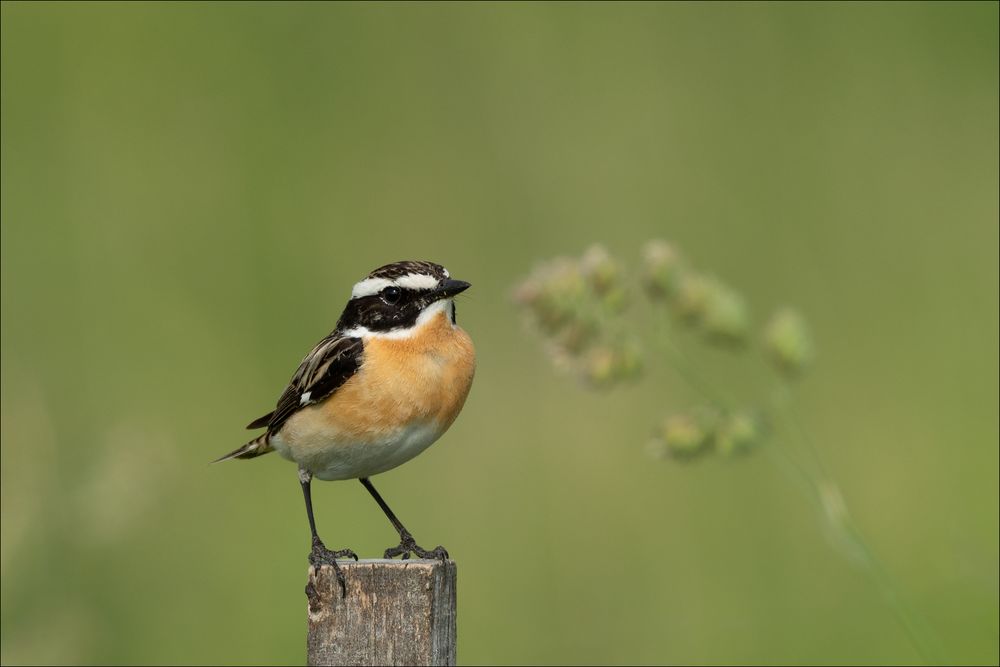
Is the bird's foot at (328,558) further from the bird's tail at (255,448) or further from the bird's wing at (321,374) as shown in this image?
the bird's tail at (255,448)

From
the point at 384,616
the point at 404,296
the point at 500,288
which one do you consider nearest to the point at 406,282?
the point at 404,296

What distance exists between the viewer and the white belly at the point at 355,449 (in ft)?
15.6

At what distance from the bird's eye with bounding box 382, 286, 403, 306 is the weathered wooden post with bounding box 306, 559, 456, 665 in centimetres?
122

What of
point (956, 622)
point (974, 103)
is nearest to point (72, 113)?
point (974, 103)

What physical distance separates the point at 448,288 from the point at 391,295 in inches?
8.7

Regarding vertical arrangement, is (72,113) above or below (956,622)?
above

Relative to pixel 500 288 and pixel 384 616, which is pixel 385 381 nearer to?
pixel 384 616

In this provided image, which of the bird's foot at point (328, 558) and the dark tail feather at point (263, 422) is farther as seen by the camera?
the dark tail feather at point (263, 422)

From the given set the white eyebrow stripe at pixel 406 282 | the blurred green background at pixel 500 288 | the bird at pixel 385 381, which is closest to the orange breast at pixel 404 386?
the bird at pixel 385 381

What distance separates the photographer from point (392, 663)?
12.4 ft

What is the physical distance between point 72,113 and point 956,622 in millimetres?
7267

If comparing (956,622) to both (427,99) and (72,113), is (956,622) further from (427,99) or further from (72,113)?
(72,113)

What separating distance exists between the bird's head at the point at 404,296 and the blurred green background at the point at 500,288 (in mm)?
2080

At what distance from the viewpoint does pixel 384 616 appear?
151 inches
